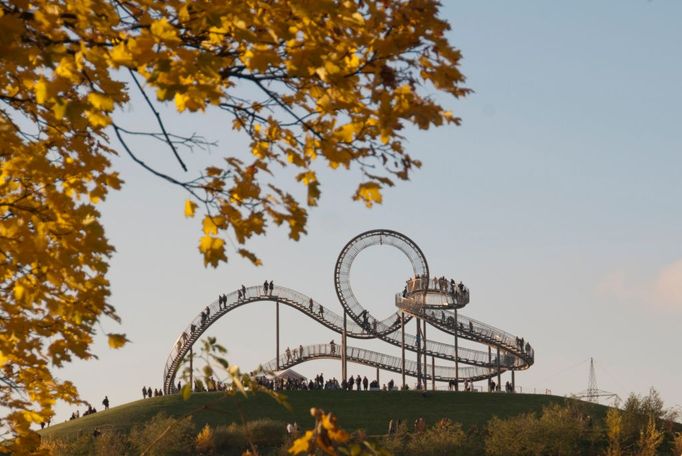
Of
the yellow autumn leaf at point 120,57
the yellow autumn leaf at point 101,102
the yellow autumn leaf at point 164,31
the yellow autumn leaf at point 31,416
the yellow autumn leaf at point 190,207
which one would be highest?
the yellow autumn leaf at point 164,31

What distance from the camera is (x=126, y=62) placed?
5.95 m

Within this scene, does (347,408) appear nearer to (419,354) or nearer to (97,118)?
(419,354)

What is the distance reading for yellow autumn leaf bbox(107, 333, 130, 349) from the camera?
23.3 ft

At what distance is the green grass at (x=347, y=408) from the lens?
1729 inches

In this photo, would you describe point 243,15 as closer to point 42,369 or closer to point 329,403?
point 42,369

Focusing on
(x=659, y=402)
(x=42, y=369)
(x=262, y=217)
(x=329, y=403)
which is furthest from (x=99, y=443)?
(x=262, y=217)

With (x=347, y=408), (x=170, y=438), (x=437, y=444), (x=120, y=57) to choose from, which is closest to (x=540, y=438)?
(x=437, y=444)

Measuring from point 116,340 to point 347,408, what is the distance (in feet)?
132

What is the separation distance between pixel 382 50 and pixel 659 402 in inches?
1531

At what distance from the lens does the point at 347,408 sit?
46.9 m

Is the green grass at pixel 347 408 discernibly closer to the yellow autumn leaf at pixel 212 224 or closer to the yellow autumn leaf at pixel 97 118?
the yellow autumn leaf at pixel 212 224

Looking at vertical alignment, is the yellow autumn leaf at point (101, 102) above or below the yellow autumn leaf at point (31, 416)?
above

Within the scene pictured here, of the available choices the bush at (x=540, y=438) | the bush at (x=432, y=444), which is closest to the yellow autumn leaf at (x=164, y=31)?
the bush at (x=432, y=444)

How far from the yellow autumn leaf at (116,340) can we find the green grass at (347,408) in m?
34.7
